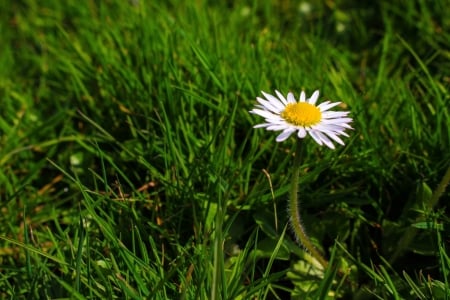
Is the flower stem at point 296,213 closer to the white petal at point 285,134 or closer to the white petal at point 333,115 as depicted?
the white petal at point 285,134

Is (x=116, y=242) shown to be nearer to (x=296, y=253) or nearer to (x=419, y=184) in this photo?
(x=296, y=253)

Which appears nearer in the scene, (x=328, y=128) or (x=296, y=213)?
(x=328, y=128)

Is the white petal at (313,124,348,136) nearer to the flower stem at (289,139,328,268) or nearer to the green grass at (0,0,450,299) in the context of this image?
the flower stem at (289,139,328,268)

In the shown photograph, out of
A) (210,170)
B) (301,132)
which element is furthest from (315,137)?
(210,170)

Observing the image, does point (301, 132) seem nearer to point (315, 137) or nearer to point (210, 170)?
point (315, 137)

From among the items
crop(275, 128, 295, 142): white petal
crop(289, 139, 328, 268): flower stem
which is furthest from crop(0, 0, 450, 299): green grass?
crop(275, 128, 295, 142): white petal

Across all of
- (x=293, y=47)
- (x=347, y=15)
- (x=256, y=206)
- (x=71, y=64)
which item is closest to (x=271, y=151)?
(x=256, y=206)

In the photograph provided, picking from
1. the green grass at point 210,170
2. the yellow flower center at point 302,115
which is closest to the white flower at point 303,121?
the yellow flower center at point 302,115
